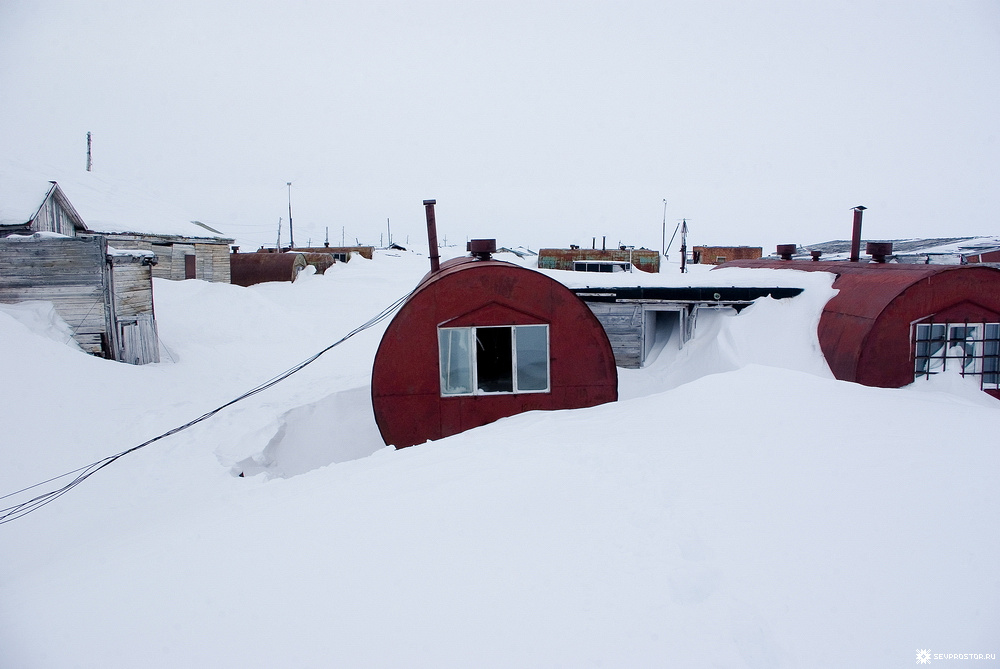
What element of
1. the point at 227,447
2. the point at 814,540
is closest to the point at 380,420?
the point at 227,447

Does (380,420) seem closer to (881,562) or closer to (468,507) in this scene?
(468,507)

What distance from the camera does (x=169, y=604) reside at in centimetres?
496

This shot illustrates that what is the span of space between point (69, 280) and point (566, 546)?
13.8m

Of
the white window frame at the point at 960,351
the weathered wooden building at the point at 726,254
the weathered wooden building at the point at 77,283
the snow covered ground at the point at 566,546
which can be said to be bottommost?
the snow covered ground at the point at 566,546

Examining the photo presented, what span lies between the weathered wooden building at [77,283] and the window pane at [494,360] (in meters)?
9.22

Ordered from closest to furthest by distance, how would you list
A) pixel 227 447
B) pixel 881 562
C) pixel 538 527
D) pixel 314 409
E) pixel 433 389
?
pixel 881 562, pixel 538 527, pixel 433 389, pixel 227 447, pixel 314 409

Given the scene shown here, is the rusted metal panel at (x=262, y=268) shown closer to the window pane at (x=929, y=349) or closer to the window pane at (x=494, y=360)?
the window pane at (x=494, y=360)

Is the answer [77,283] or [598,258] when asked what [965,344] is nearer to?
[77,283]

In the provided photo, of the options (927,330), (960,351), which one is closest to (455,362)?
(927,330)

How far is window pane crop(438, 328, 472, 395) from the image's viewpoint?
10594 mm

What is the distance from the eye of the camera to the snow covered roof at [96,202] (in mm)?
17531

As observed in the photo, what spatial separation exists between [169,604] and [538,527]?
3086 mm

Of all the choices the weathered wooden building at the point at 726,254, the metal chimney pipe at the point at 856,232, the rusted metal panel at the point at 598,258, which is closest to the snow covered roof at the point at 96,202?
the rusted metal panel at the point at 598,258

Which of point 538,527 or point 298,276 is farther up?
point 298,276
